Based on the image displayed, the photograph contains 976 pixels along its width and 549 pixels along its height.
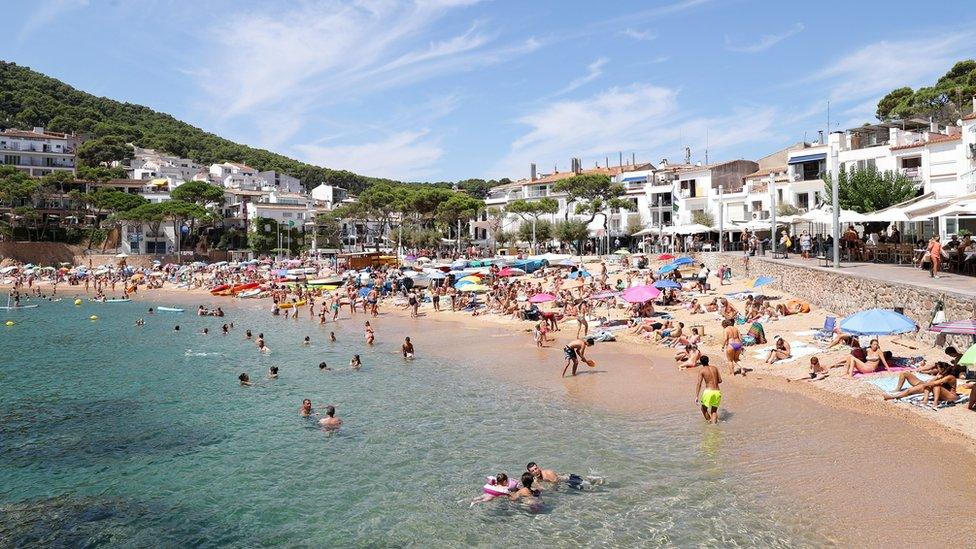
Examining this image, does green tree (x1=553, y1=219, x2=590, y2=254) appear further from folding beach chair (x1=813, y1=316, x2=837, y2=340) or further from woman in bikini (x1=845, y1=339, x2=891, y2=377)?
Result: woman in bikini (x1=845, y1=339, x2=891, y2=377)

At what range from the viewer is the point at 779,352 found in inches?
702

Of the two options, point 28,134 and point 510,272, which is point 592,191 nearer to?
point 510,272

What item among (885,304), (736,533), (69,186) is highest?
(69,186)

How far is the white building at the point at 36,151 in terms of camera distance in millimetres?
85000

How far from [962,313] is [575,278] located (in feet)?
78.4

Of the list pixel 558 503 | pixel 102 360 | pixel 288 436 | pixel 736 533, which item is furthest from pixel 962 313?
pixel 102 360

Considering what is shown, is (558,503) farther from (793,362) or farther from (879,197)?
(879,197)

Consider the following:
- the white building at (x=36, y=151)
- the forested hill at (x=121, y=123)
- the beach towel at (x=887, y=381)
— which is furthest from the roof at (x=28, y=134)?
the beach towel at (x=887, y=381)

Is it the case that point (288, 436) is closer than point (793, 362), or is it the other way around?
point (288, 436)

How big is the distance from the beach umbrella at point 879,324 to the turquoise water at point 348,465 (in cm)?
441

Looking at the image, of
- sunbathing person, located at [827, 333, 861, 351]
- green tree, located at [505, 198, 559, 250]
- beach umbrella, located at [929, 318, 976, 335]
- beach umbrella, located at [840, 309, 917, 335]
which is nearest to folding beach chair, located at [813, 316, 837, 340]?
sunbathing person, located at [827, 333, 861, 351]

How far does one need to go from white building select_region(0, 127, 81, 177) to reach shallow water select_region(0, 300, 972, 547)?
8070 centimetres

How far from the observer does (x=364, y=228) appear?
88.8m

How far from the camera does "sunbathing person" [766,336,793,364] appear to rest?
58.2 ft
